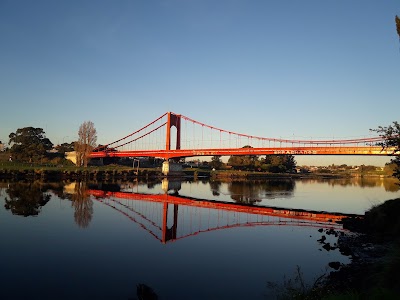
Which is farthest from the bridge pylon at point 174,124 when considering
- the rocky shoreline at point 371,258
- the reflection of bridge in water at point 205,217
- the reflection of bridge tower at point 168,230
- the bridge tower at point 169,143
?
the rocky shoreline at point 371,258

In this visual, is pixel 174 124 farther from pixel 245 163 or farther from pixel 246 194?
pixel 246 194

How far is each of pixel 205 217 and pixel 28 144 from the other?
70250 mm

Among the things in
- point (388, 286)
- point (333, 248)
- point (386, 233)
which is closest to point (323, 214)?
point (386, 233)

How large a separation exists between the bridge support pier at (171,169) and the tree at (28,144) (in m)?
28.7

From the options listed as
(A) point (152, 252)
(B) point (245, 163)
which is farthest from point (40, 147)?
(A) point (152, 252)

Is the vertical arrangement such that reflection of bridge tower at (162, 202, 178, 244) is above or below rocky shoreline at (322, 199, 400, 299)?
below

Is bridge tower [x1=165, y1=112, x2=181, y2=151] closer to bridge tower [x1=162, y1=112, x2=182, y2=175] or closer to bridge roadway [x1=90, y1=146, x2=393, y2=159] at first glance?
bridge tower [x1=162, y1=112, x2=182, y2=175]

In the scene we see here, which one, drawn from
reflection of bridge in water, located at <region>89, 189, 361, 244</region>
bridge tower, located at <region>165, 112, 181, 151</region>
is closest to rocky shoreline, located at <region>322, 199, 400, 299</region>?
reflection of bridge in water, located at <region>89, 189, 361, 244</region>

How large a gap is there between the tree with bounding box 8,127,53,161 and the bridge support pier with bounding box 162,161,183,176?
2875cm

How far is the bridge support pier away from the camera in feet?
262

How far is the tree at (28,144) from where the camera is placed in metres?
77.1

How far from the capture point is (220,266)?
12.0m

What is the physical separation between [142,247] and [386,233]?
11397mm

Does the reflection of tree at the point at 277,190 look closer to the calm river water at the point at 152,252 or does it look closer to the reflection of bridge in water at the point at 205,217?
the reflection of bridge in water at the point at 205,217
